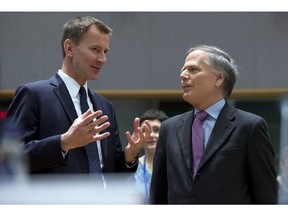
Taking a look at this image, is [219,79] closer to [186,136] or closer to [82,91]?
[186,136]

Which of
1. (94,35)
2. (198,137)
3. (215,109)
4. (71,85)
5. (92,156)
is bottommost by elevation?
(92,156)

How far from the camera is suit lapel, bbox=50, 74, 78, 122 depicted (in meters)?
2.88

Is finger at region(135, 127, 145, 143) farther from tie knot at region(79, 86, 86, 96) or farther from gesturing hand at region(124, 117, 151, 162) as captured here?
tie knot at region(79, 86, 86, 96)

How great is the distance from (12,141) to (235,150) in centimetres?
150

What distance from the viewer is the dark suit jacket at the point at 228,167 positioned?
2.47m

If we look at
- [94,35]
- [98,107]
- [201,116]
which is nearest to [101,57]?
[94,35]

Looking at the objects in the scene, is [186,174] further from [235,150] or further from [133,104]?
[133,104]

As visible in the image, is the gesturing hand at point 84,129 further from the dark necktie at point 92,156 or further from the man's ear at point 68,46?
the man's ear at point 68,46

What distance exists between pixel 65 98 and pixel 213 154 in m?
0.85

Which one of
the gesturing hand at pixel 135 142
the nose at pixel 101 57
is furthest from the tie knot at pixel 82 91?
the gesturing hand at pixel 135 142

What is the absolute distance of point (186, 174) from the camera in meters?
2.52

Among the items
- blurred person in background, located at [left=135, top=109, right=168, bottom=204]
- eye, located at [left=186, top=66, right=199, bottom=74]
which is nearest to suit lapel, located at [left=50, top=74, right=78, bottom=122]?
eye, located at [left=186, top=66, right=199, bottom=74]

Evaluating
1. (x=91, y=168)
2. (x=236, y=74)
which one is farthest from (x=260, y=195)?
(x=91, y=168)

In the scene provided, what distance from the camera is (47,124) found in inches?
111
